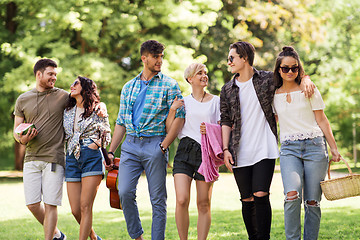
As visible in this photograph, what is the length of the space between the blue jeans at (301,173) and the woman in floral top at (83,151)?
2177 millimetres

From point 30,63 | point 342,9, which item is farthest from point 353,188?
point 342,9

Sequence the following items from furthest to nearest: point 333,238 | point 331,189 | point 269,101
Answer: point 333,238, point 269,101, point 331,189

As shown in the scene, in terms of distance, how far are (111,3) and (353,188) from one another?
1537 centimetres

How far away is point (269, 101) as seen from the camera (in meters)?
5.28

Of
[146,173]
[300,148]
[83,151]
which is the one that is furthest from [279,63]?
[83,151]

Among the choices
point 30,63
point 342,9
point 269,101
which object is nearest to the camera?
point 269,101


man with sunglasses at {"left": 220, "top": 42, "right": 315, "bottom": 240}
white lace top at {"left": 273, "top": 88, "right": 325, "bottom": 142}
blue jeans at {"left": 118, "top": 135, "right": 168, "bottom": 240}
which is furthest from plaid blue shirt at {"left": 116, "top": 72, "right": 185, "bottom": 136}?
white lace top at {"left": 273, "top": 88, "right": 325, "bottom": 142}

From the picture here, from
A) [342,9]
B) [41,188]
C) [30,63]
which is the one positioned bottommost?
[41,188]

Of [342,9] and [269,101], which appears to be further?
[342,9]

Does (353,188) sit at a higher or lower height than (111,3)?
lower

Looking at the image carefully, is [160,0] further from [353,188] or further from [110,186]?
[353,188]

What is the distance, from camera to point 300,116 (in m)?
5.14

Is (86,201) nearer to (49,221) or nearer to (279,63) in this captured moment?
(49,221)

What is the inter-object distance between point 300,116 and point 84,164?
2478 millimetres
